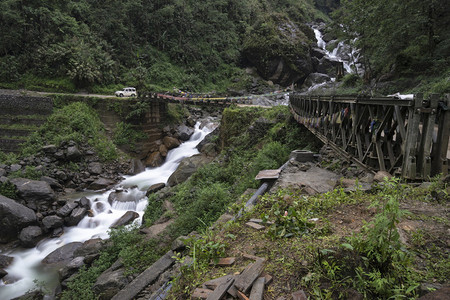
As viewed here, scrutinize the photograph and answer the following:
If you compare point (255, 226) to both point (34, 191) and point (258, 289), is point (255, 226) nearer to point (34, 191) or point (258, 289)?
point (258, 289)

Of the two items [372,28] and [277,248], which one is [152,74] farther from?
[277,248]

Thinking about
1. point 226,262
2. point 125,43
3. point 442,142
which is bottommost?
point 226,262

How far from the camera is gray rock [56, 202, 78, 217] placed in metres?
13.0

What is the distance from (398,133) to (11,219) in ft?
49.4

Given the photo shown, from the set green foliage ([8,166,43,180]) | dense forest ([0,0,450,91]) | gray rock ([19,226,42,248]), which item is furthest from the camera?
dense forest ([0,0,450,91])

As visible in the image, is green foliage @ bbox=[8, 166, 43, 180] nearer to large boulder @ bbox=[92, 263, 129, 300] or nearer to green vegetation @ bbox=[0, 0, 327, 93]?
green vegetation @ bbox=[0, 0, 327, 93]

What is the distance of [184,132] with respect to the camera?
23.9 metres

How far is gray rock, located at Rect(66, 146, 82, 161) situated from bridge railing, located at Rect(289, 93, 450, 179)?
16994 millimetres

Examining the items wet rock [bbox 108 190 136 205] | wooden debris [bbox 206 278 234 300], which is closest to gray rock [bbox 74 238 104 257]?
wet rock [bbox 108 190 136 205]

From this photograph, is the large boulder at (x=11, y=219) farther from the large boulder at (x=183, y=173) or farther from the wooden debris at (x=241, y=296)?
the wooden debris at (x=241, y=296)

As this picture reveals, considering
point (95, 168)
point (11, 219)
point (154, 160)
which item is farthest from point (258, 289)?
point (154, 160)

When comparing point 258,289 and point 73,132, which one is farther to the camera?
point 73,132

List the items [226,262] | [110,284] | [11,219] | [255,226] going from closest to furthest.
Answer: [226,262], [255,226], [110,284], [11,219]

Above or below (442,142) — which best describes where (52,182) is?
below
